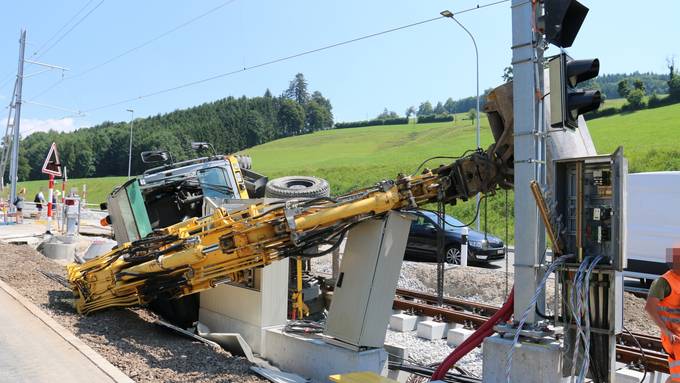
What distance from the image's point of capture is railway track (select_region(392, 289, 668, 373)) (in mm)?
6538

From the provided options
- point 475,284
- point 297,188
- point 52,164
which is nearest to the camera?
point 297,188

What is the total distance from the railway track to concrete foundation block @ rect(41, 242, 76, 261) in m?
8.79

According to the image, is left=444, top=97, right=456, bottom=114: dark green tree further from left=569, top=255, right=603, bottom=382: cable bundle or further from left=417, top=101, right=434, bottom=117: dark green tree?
left=569, top=255, right=603, bottom=382: cable bundle

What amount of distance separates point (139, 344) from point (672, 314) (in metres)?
5.73

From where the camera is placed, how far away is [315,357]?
6543mm

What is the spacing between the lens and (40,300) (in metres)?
8.77

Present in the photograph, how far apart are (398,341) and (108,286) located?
14.1 feet

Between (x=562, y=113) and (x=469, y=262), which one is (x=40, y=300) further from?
(x=469, y=262)

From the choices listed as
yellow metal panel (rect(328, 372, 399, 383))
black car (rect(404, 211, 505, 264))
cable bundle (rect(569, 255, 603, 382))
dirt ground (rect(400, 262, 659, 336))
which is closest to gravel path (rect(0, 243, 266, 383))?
yellow metal panel (rect(328, 372, 399, 383))

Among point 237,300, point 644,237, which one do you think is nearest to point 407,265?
point 644,237

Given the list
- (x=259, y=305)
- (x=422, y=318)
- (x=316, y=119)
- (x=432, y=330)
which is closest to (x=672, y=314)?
(x=259, y=305)

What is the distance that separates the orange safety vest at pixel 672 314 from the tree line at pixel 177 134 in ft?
240

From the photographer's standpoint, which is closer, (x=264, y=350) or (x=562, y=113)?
(x=562, y=113)

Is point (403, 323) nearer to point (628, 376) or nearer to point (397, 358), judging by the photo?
point (397, 358)
